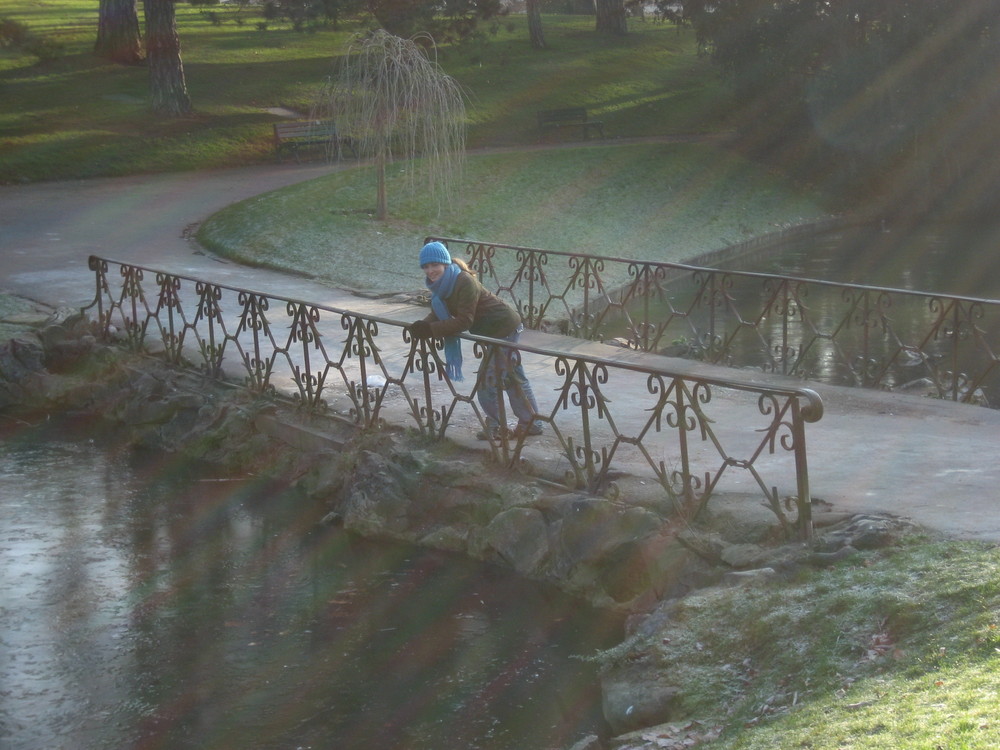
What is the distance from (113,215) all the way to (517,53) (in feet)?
78.3

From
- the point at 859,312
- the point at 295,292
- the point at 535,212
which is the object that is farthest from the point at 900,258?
the point at 295,292

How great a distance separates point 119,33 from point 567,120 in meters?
13.2

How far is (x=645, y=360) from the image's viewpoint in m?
11.7

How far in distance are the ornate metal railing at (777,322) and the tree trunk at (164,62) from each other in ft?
42.5

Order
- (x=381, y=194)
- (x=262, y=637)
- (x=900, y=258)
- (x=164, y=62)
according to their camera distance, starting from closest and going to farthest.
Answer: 1. (x=262, y=637)
2. (x=381, y=194)
3. (x=900, y=258)
4. (x=164, y=62)

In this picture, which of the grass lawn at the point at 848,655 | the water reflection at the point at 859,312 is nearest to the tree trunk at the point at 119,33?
the water reflection at the point at 859,312

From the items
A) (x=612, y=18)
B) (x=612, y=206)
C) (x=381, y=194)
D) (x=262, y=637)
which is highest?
(x=612, y=18)

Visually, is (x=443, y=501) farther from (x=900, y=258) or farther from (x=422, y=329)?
(x=900, y=258)

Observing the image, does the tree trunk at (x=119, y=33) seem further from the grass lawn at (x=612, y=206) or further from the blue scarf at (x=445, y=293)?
the blue scarf at (x=445, y=293)

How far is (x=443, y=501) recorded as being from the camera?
8703mm

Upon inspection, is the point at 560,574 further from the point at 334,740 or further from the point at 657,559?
the point at 334,740

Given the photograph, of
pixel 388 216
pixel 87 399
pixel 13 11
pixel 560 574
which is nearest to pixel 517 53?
pixel 13 11

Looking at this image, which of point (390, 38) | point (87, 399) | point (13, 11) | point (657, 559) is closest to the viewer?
point (657, 559)

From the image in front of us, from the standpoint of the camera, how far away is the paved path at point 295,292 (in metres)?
7.17
